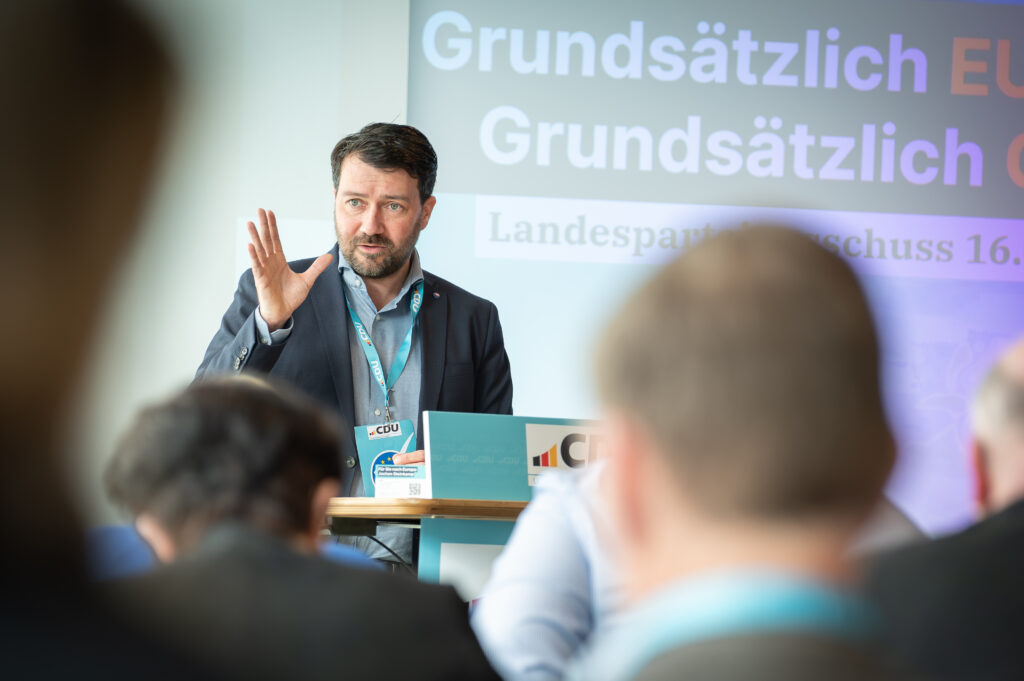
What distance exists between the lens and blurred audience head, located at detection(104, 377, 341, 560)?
41.4 inches

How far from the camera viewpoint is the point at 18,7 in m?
0.31

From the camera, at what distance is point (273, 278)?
3.53 metres

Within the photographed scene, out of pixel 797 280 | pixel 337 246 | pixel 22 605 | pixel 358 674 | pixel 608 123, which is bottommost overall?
pixel 358 674

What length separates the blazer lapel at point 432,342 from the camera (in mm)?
3619

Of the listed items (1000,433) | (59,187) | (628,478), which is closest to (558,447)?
(1000,433)

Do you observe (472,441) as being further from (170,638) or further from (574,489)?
(170,638)

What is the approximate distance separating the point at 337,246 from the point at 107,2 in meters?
3.60

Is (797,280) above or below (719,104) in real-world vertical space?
below

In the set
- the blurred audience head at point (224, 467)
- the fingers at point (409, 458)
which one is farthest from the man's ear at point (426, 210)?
the blurred audience head at point (224, 467)

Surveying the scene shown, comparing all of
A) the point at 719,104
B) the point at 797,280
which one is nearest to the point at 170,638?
the point at 797,280

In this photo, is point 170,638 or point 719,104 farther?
point 719,104

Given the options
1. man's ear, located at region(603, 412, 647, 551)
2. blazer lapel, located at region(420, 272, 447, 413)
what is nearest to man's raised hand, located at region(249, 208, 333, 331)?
blazer lapel, located at region(420, 272, 447, 413)

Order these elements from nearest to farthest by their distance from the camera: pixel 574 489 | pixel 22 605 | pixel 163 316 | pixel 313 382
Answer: pixel 22 605 → pixel 574 489 → pixel 313 382 → pixel 163 316

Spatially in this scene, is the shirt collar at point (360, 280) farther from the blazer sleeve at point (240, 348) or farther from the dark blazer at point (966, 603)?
the dark blazer at point (966, 603)
